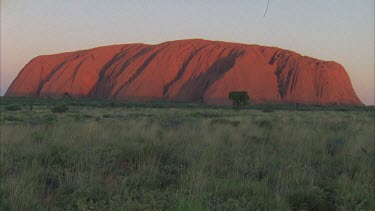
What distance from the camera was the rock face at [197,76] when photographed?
11431 centimetres

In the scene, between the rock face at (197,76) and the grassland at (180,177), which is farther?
the rock face at (197,76)

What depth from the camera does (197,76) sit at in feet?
393

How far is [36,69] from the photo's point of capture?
471 ft

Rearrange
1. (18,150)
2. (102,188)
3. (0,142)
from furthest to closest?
(0,142) → (18,150) → (102,188)

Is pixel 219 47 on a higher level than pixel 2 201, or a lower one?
higher

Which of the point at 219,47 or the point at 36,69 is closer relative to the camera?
the point at 219,47

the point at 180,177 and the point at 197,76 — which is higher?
the point at 197,76

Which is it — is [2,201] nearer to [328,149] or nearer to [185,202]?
[185,202]

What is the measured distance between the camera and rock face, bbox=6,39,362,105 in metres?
114

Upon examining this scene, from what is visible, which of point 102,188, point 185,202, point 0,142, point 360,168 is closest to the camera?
point 185,202

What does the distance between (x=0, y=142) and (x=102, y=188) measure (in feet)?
17.3

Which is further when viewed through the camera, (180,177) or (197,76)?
(197,76)

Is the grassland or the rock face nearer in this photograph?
the grassland

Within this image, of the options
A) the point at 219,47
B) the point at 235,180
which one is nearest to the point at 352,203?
the point at 235,180
